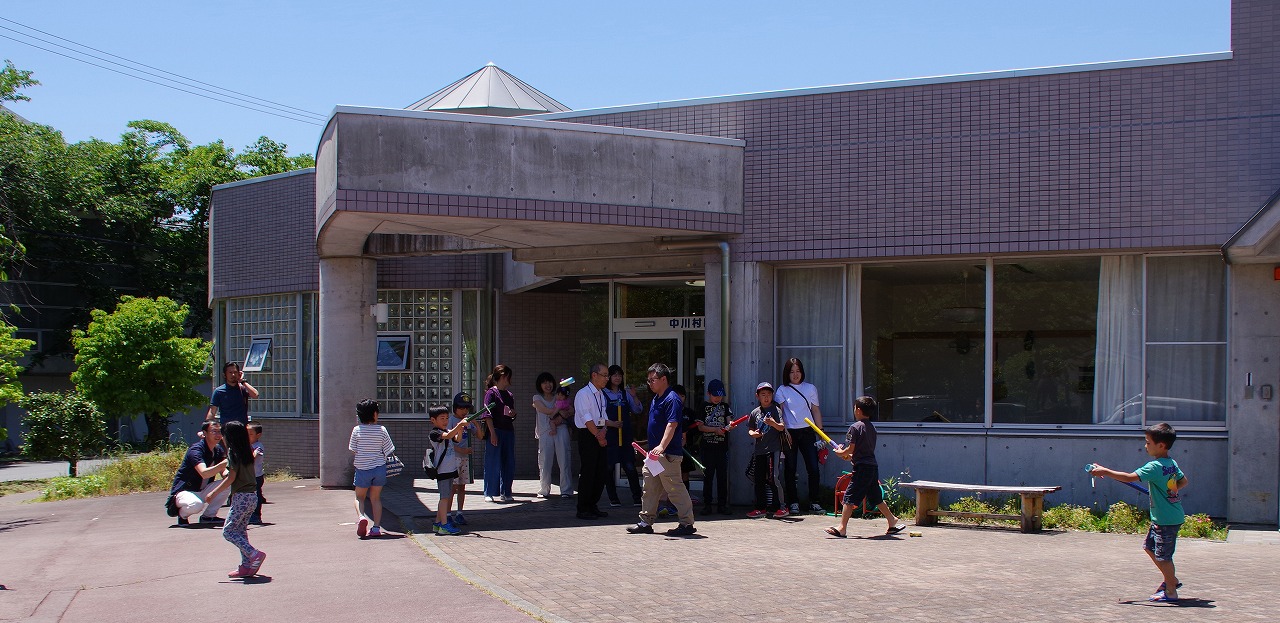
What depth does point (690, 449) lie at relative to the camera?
12930 millimetres

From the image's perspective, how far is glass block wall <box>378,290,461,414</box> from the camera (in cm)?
1703

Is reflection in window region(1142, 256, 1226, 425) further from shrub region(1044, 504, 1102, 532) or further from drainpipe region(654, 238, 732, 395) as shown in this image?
drainpipe region(654, 238, 732, 395)

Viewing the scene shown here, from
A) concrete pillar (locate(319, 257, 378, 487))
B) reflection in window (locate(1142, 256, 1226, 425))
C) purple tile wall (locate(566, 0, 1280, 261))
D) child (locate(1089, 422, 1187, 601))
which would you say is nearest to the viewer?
child (locate(1089, 422, 1187, 601))

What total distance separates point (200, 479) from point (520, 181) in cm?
475

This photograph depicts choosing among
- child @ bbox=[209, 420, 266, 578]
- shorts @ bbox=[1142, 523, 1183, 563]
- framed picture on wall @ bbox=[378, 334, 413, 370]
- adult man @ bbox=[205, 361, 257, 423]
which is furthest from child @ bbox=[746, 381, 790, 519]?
framed picture on wall @ bbox=[378, 334, 413, 370]

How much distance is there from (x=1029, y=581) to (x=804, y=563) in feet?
5.72

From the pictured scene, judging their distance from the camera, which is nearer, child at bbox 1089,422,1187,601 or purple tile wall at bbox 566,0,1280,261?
child at bbox 1089,422,1187,601

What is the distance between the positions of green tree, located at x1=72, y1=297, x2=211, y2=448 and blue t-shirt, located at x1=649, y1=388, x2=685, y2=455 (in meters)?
16.4

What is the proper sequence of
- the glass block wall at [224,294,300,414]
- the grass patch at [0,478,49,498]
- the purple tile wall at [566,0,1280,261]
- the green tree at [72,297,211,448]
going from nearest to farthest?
the purple tile wall at [566,0,1280,261], the glass block wall at [224,294,300,414], the grass patch at [0,478,49,498], the green tree at [72,297,211,448]

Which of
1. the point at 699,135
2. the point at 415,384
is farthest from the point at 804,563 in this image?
the point at 415,384

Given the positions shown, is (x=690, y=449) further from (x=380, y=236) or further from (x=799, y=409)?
(x=380, y=236)

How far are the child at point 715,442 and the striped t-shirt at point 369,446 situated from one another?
3538mm

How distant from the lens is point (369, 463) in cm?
1058

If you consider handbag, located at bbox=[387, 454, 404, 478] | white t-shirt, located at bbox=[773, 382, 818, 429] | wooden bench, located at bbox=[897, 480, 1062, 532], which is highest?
white t-shirt, located at bbox=[773, 382, 818, 429]
